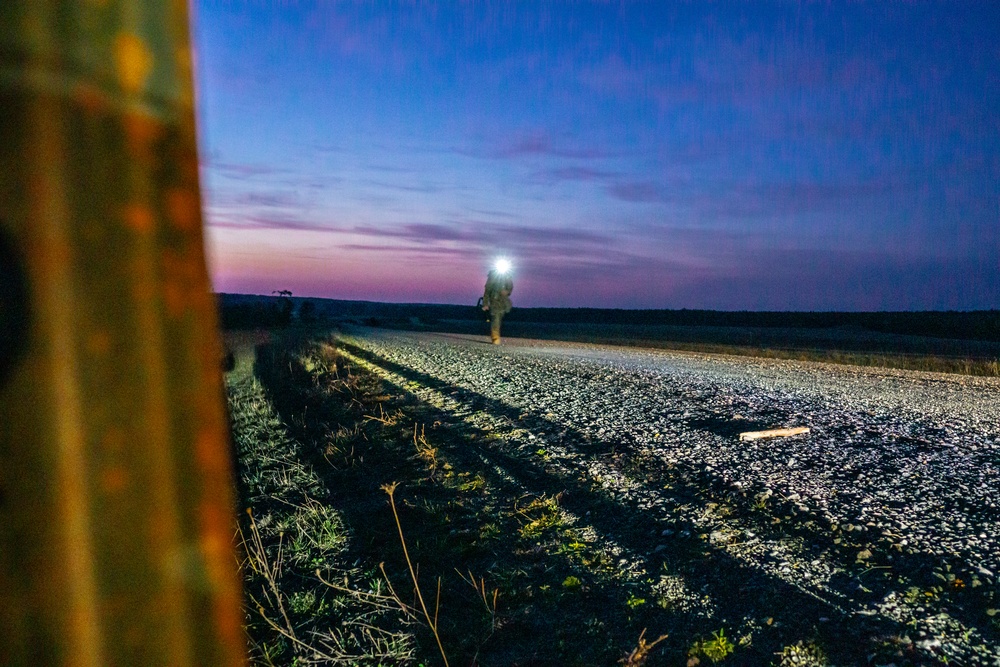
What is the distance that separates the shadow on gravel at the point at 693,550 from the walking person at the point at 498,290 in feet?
43.8

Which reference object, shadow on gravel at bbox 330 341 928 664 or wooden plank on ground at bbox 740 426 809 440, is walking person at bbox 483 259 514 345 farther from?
wooden plank on ground at bbox 740 426 809 440

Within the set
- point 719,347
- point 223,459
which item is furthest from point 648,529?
point 719,347

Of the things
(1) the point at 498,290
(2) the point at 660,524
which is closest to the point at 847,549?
(2) the point at 660,524

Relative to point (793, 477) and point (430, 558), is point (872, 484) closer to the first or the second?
point (793, 477)

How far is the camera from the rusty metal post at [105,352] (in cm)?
70

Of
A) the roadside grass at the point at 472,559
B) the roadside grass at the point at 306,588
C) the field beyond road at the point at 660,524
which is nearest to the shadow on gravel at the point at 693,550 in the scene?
the field beyond road at the point at 660,524

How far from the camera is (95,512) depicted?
764mm

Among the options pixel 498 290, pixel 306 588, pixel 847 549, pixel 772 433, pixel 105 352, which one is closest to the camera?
pixel 105 352

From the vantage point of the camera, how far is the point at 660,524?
15.7 ft

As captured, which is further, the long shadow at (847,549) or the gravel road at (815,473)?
the gravel road at (815,473)

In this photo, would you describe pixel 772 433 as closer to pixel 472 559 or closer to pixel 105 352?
pixel 472 559

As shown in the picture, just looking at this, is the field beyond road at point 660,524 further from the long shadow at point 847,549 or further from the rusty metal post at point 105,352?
the rusty metal post at point 105,352

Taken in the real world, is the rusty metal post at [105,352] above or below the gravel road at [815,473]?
above

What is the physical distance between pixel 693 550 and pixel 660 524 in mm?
455
